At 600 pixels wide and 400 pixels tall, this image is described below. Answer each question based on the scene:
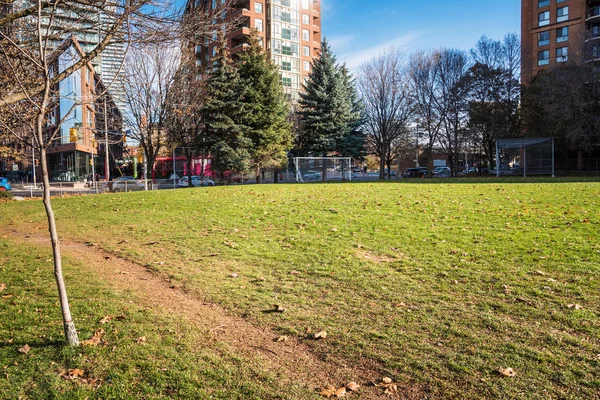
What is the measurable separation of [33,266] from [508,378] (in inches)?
311

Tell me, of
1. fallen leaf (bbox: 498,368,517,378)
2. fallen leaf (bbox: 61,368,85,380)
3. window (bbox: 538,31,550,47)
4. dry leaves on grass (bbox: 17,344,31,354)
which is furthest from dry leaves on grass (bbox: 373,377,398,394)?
window (bbox: 538,31,550,47)

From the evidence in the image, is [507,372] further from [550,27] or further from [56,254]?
[550,27]

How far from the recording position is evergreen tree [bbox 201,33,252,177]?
110 ft

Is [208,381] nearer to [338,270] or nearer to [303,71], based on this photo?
[338,270]

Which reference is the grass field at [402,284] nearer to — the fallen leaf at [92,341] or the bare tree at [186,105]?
the fallen leaf at [92,341]

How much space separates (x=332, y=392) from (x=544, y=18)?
237ft

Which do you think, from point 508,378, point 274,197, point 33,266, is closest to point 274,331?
point 508,378

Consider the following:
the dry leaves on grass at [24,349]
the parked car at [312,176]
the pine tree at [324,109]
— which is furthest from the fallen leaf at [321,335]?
the pine tree at [324,109]

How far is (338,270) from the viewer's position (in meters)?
7.20

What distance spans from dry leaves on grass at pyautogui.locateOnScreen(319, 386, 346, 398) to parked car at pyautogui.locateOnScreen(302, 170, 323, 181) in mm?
32050

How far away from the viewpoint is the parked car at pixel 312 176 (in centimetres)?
3556

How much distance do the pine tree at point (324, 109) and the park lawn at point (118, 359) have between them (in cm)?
3599

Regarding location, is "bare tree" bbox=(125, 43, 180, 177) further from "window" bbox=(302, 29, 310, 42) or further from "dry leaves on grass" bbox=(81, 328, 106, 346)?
"window" bbox=(302, 29, 310, 42)

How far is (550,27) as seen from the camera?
60344 mm
